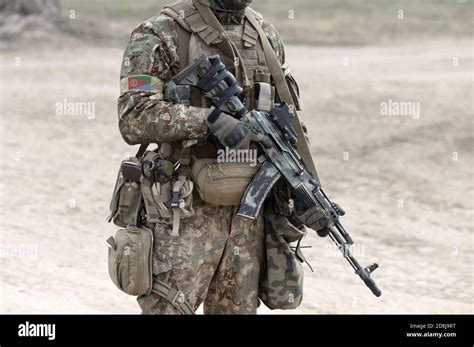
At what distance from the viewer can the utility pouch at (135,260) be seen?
4.22 metres

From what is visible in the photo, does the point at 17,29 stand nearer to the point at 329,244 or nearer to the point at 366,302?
the point at 329,244

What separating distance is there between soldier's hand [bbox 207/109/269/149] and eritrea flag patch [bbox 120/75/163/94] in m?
0.25

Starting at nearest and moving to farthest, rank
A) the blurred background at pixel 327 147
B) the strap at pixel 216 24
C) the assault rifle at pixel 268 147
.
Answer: the assault rifle at pixel 268 147 < the strap at pixel 216 24 < the blurred background at pixel 327 147

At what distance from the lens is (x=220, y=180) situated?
4.19 metres

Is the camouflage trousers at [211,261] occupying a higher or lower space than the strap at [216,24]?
lower

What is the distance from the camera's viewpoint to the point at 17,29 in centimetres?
1536

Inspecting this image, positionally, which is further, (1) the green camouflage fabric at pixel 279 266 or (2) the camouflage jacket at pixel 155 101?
(1) the green camouflage fabric at pixel 279 266

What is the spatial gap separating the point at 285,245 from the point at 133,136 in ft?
2.63

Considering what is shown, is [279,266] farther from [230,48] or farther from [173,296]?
[230,48]

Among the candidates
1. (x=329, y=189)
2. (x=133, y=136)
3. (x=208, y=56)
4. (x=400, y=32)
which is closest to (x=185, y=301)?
(x=133, y=136)

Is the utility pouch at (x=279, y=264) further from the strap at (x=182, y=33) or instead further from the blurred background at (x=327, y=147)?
the blurred background at (x=327, y=147)

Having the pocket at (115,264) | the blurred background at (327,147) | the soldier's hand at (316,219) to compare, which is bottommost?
the blurred background at (327,147)

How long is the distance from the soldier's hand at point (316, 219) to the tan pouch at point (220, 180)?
282mm

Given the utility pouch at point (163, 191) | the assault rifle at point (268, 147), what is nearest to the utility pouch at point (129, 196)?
the utility pouch at point (163, 191)
